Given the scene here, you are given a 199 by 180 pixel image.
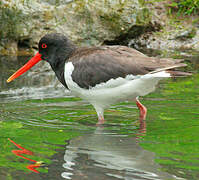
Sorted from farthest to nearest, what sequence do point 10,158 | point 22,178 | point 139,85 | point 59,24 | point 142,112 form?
1. point 59,24
2. point 142,112
3. point 139,85
4. point 10,158
5. point 22,178

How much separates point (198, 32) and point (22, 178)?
7.69 meters

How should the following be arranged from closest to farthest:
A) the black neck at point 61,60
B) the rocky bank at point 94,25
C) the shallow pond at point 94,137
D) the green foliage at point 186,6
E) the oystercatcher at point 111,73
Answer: the shallow pond at point 94,137 → the oystercatcher at point 111,73 → the black neck at point 61,60 → the rocky bank at point 94,25 → the green foliage at point 186,6

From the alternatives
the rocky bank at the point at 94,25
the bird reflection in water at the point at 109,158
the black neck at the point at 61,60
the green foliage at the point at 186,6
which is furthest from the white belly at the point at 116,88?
the green foliage at the point at 186,6

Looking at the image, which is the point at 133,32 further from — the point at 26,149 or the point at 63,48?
the point at 26,149

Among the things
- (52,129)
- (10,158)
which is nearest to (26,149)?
(10,158)

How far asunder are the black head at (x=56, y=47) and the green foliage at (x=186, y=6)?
518cm

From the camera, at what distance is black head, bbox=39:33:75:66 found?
6039mm

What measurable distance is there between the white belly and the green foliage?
18.2 ft

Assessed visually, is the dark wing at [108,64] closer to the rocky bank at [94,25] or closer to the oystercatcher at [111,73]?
the oystercatcher at [111,73]

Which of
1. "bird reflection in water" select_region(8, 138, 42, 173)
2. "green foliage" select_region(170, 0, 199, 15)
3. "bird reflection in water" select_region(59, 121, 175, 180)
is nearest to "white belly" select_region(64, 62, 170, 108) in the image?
"bird reflection in water" select_region(59, 121, 175, 180)

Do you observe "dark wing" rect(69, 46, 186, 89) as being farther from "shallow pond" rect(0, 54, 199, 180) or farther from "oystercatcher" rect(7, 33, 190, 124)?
"shallow pond" rect(0, 54, 199, 180)

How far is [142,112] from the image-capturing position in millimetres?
6012

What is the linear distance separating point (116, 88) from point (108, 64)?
0.31m

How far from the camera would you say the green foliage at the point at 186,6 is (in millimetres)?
10555
